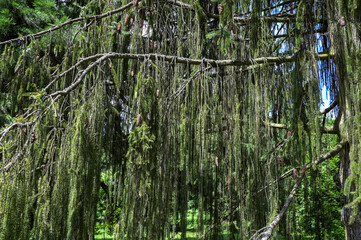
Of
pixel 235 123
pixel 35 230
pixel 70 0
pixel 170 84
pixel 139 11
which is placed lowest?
pixel 35 230

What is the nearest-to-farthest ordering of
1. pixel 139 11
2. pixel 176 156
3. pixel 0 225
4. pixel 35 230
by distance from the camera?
1. pixel 0 225
2. pixel 35 230
3. pixel 176 156
4. pixel 139 11

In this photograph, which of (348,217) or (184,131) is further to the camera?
(348,217)

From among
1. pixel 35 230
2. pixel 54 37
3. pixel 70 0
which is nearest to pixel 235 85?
pixel 35 230

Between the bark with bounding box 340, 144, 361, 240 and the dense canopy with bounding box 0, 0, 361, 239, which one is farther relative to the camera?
the bark with bounding box 340, 144, 361, 240

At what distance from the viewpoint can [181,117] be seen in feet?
5.87

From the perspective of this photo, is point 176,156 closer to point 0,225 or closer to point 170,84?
point 170,84

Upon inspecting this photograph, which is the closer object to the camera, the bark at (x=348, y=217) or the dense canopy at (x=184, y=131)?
the dense canopy at (x=184, y=131)

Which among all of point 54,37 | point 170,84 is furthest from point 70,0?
point 170,84

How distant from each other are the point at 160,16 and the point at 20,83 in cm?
121

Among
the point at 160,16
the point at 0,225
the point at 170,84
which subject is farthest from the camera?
the point at 160,16

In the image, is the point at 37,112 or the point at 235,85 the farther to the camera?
the point at 235,85

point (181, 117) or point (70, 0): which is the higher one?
point (70, 0)

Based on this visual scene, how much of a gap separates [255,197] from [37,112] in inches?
51.5

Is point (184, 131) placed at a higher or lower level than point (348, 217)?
higher
